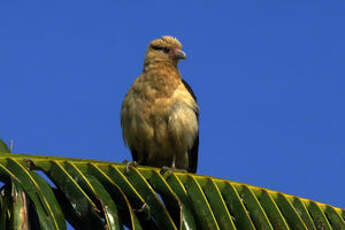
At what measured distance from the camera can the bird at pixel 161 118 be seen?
5820mm

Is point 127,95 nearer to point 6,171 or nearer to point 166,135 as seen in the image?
point 166,135

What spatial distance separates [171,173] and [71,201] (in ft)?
2.63

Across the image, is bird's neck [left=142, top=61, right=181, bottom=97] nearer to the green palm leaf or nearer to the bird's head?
the bird's head

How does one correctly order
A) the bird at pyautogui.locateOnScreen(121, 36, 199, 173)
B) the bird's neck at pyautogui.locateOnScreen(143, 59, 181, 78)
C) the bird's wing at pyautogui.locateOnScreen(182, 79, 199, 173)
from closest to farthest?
the bird at pyautogui.locateOnScreen(121, 36, 199, 173) → the bird's neck at pyautogui.locateOnScreen(143, 59, 181, 78) → the bird's wing at pyautogui.locateOnScreen(182, 79, 199, 173)

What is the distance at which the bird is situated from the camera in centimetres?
582

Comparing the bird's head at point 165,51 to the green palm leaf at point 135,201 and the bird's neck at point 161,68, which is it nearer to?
the bird's neck at point 161,68

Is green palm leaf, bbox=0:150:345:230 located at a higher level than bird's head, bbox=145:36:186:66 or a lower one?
lower

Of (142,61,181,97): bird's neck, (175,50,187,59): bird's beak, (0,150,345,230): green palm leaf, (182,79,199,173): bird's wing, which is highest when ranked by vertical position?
(175,50,187,59): bird's beak

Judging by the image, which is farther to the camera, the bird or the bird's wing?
the bird's wing

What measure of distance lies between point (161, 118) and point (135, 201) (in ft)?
7.40

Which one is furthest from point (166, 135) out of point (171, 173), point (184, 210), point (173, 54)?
point (184, 210)

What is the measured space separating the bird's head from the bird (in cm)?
8

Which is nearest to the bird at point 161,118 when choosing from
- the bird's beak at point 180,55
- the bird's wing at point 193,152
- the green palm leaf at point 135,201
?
the bird's wing at point 193,152

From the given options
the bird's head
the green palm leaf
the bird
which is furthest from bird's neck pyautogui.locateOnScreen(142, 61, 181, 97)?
the green palm leaf
